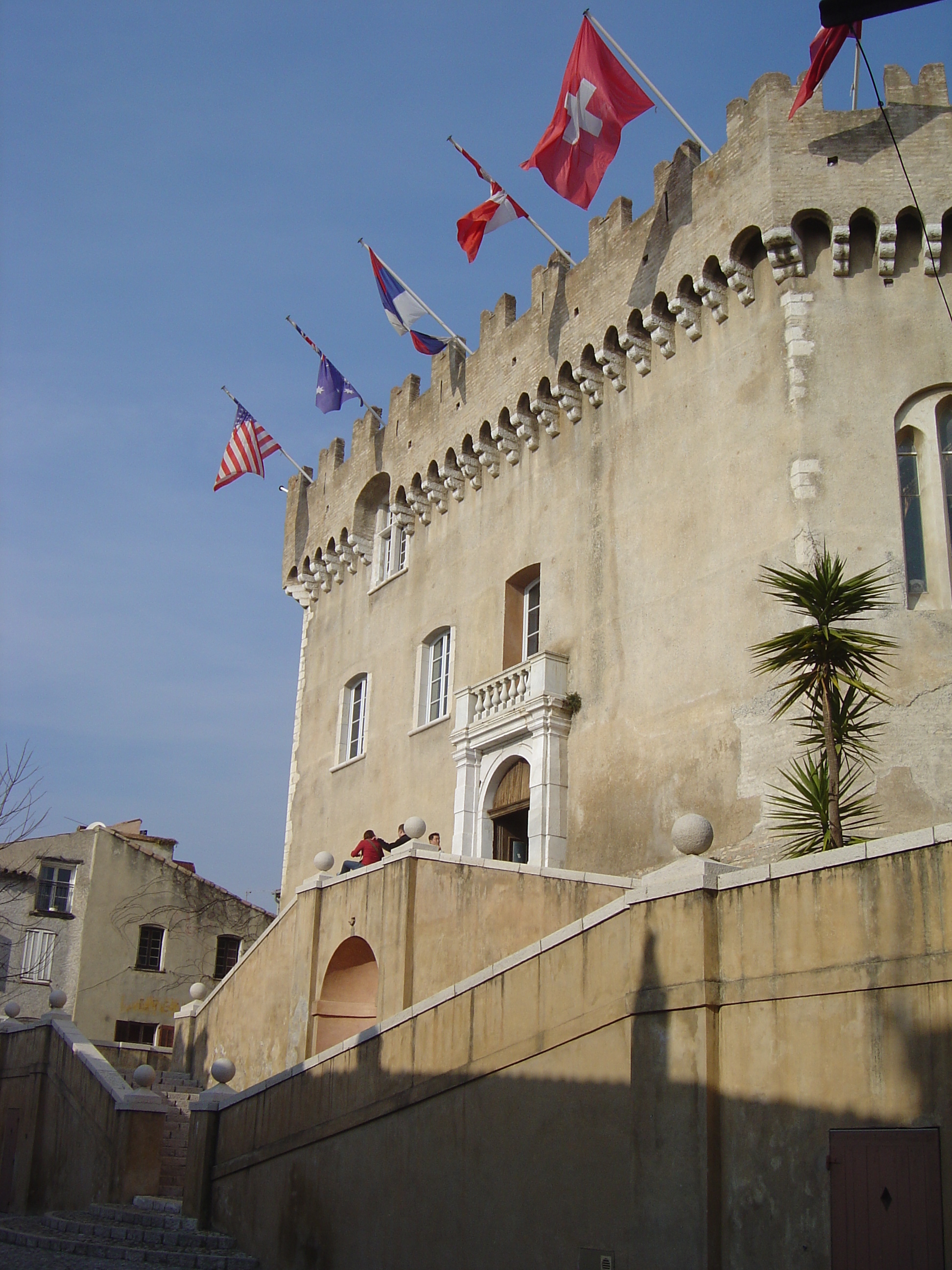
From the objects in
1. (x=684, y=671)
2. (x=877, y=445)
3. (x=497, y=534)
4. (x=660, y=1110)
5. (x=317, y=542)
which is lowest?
(x=660, y=1110)

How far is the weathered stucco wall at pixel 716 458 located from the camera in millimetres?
16938

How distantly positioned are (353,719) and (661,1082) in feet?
58.7

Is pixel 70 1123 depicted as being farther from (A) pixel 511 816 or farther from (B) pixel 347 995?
(A) pixel 511 816

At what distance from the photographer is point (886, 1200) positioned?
834cm

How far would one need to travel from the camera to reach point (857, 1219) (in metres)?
8.48

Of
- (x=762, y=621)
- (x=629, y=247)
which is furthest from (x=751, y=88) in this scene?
(x=762, y=621)

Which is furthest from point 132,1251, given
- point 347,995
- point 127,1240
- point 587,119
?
point 587,119

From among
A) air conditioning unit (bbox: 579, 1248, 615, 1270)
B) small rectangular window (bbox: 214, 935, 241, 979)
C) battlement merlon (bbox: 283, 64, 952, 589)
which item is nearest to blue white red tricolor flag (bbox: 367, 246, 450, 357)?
battlement merlon (bbox: 283, 64, 952, 589)

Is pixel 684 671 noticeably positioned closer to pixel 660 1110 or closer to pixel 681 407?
pixel 681 407

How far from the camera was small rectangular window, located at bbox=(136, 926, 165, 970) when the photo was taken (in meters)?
35.8

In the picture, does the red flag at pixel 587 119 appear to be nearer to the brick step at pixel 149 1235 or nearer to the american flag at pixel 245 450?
the american flag at pixel 245 450

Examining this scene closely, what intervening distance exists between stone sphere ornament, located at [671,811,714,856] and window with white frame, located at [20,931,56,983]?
2723cm

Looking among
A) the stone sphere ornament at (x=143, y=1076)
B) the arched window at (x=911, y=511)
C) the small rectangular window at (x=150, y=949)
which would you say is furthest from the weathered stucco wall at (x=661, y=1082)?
the small rectangular window at (x=150, y=949)

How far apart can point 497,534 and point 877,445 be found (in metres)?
7.85
